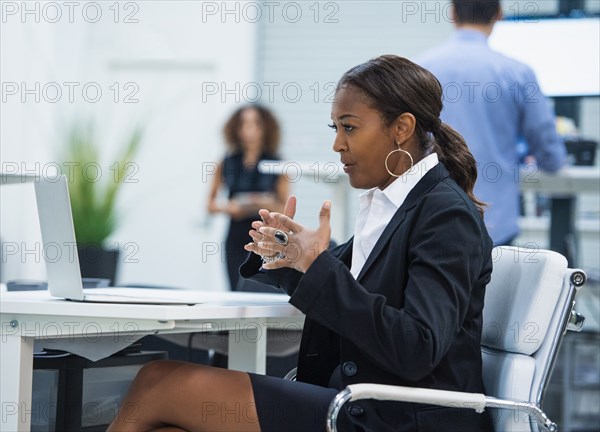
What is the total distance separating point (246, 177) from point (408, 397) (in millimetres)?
3666

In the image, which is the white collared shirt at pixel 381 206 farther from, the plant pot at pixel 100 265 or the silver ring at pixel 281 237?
the plant pot at pixel 100 265

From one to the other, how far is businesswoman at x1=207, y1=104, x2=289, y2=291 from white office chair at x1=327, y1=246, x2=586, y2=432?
10.3 feet

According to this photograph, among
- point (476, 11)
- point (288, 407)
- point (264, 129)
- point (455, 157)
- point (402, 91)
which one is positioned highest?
point (476, 11)

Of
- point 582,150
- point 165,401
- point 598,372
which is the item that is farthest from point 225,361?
point 598,372

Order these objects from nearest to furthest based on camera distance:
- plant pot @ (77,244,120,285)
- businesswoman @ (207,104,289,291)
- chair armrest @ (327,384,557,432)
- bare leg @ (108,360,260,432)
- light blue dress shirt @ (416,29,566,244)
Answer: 1. chair armrest @ (327,384,557,432)
2. bare leg @ (108,360,260,432)
3. light blue dress shirt @ (416,29,566,244)
4. plant pot @ (77,244,120,285)
5. businesswoman @ (207,104,289,291)

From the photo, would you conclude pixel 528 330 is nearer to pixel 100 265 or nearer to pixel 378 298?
pixel 378 298

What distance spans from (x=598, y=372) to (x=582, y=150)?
5.73ft

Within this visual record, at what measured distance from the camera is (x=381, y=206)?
1.84m

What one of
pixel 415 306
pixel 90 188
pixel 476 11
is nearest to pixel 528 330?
pixel 415 306

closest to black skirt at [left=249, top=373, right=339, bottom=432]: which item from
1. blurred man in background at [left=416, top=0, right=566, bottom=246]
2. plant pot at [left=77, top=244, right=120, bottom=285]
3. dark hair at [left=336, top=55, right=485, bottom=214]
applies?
dark hair at [left=336, top=55, right=485, bottom=214]

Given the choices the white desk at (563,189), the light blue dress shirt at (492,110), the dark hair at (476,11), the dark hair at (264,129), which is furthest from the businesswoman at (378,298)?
the dark hair at (264,129)

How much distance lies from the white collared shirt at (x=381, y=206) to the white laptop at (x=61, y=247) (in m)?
0.35

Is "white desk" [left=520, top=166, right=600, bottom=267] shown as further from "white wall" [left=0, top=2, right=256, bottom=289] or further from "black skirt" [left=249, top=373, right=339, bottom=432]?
"white wall" [left=0, top=2, right=256, bottom=289]

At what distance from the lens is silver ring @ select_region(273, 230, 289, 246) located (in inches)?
66.8
